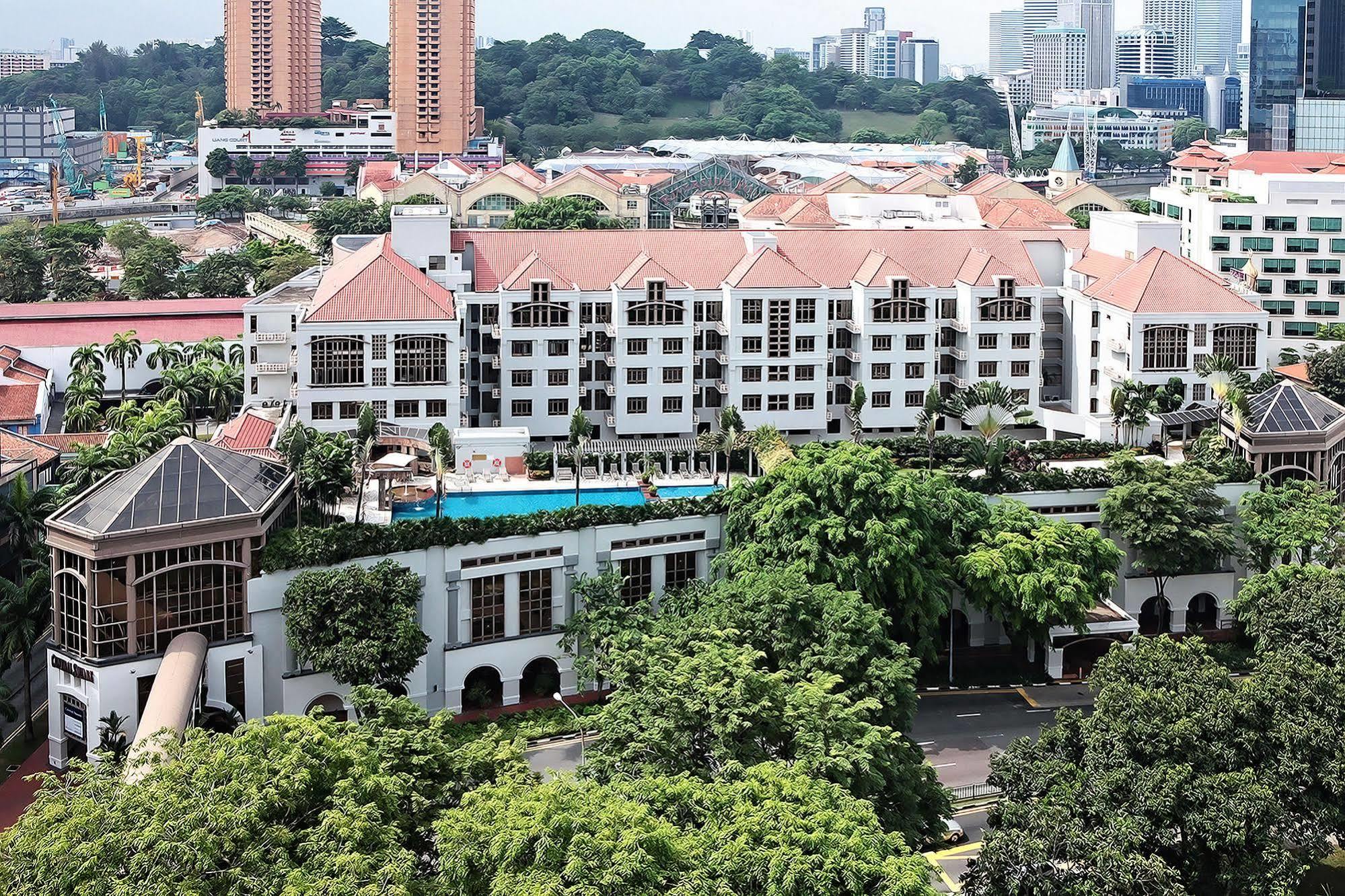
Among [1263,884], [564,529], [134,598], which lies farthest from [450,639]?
[1263,884]

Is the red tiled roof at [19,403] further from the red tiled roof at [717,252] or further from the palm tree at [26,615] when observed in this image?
the palm tree at [26,615]

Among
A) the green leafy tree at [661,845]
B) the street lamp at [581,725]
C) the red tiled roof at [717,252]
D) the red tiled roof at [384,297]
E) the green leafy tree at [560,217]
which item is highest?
the green leafy tree at [560,217]

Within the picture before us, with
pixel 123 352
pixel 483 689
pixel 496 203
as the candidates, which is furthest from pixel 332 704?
pixel 496 203

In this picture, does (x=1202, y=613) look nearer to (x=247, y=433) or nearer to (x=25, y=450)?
(x=247, y=433)

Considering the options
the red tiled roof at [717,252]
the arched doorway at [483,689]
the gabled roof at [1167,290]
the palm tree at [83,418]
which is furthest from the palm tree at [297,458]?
the gabled roof at [1167,290]

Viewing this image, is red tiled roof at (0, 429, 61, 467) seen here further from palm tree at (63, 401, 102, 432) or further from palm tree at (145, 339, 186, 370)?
palm tree at (145, 339, 186, 370)

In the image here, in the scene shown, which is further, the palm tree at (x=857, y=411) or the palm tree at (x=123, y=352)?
the palm tree at (x=123, y=352)

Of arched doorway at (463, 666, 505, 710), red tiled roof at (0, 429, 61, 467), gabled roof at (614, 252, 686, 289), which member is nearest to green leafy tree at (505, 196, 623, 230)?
gabled roof at (614, 252, 686, 289)
